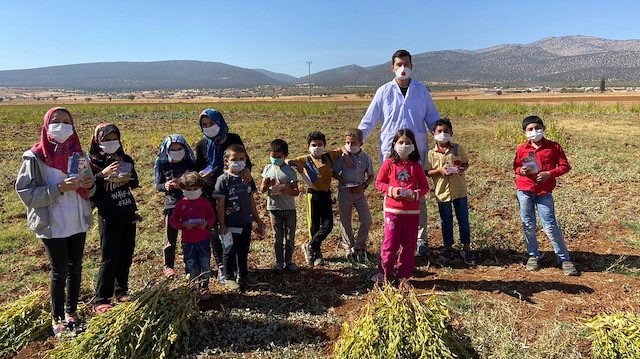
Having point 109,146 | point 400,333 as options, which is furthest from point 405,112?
point 109,146

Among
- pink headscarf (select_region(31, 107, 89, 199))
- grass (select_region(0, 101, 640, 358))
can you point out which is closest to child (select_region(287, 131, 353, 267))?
grass (select_region(0, 101, 640, 358))

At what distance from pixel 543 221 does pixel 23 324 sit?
486 centimetres

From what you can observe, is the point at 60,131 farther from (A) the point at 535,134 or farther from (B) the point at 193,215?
(A) the point at 535,134

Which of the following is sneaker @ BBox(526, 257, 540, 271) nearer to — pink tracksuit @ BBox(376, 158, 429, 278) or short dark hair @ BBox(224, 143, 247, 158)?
pink tracksuit @ BBox(376, 158, 429, 278)

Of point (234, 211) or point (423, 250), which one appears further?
point (423, 250)

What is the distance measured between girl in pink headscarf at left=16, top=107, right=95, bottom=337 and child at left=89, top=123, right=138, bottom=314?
0.51 feet

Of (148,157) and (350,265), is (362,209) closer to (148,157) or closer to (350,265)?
(350,265)

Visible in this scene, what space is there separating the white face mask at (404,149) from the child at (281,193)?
1.10m

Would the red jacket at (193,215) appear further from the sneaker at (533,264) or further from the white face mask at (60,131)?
the sneaker at (533,264)

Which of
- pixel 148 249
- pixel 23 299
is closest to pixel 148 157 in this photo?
pixel 148 249

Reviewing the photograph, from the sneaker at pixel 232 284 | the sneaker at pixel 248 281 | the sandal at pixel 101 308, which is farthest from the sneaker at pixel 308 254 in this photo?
the sandal at pixel 101 308

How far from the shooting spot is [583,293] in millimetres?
3484

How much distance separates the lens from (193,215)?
11.3 ft

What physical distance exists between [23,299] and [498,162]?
979 cm
